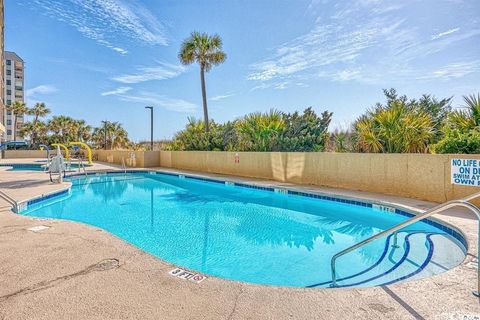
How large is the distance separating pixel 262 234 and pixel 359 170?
4.53 m

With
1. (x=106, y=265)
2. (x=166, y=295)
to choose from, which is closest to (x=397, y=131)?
(x=166, y=295)

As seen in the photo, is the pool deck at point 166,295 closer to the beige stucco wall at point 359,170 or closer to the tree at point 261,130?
the beige stucco wall at point 359,170

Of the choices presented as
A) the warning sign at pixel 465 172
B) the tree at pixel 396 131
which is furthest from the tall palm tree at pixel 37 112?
the warning sign at pixel 465 172

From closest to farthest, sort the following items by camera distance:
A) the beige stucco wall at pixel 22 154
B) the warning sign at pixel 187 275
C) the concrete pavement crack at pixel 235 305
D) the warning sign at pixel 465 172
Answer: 1. the concrete pavement crack at pixel 235 305
2. the warning sign at pixel 187 275
3. the warning sign at pixel 465 172
4. the beige stucco wall at pixel 22 154

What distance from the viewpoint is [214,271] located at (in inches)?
156

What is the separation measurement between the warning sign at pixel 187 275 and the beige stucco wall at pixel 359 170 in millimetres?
6306

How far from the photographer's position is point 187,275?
2.78m

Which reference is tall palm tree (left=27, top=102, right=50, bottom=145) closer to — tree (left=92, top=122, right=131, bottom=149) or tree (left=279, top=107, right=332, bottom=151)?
tree (left=92, top=122, right=131, bottom=149)

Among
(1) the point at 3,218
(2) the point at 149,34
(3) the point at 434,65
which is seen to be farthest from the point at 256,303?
(2) the point at 149,34

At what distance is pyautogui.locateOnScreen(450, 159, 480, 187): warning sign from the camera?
598 cm

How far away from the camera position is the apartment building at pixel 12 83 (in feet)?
187

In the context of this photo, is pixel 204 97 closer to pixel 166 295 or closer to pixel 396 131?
pixel 396 131

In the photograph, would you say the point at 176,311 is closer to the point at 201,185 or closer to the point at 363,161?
the point at 363,161

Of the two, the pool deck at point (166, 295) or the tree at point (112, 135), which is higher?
the tree at point (112, 135)
